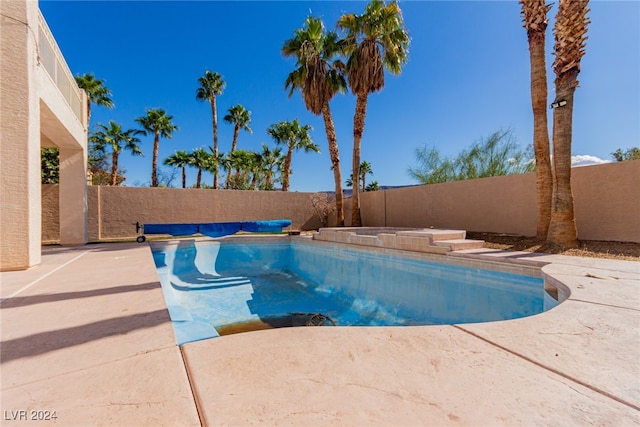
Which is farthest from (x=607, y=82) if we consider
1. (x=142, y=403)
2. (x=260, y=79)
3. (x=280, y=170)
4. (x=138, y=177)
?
(x=138, y=177)

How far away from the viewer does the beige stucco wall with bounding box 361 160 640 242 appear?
636 centimetres

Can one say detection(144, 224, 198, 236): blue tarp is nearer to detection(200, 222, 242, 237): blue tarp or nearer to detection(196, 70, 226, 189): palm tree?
detection(200, 222, 242, 237): blue tarp

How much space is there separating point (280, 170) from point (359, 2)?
12940mm

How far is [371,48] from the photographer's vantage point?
36.4 feet

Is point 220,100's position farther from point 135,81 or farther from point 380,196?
point 380,196

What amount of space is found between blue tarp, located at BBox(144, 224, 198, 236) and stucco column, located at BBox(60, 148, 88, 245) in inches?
72.9

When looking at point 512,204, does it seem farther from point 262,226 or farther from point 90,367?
point 90,367

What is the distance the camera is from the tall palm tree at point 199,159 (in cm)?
2211

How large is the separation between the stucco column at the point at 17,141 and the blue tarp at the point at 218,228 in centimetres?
539

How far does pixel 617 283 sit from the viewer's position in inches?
125

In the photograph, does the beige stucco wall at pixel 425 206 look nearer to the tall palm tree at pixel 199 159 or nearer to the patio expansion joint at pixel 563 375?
the patio expansion joint at pixel 563 375

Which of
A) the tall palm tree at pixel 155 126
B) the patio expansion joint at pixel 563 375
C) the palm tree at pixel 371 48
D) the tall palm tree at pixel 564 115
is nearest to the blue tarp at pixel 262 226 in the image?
the palm tree at pixel 371 48

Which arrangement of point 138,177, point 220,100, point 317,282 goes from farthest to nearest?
point 138,177, point 220,100, point 317,282

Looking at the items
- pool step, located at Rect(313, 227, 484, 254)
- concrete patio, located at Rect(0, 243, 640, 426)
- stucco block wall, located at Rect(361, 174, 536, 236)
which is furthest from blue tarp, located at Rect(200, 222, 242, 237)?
concrete patio, located at Rect(0, 243, 640, 426)
